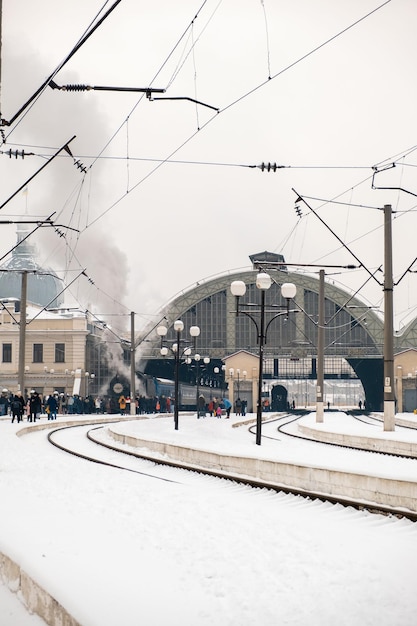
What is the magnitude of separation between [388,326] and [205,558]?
22.1 meters

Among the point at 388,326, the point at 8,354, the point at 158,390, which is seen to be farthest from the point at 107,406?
the point at 388,326

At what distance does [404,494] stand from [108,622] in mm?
7246

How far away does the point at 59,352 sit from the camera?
83562 millimetres

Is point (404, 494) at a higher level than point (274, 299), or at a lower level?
lower

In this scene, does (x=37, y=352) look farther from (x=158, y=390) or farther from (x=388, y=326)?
(x=388, y=326)

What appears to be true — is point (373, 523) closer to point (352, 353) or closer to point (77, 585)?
point (77, 585)

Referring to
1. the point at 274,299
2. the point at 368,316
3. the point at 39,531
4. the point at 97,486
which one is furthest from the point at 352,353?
the point at 39,531

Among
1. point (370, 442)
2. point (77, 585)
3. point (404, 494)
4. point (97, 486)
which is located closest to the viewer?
point (77, 585)

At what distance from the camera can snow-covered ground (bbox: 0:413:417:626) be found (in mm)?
6379

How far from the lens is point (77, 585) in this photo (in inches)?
272

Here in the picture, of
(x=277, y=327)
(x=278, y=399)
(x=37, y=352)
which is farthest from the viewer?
(x=278, y=399)

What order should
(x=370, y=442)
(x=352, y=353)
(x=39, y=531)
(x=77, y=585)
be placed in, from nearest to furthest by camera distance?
(x=77, y=585) < (x=39, y=531) < (x=370, y=442) < (x=352, y=353)

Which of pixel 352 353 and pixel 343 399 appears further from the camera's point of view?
pixel 343 399

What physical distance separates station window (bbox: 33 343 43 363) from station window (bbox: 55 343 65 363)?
153 centimetres
